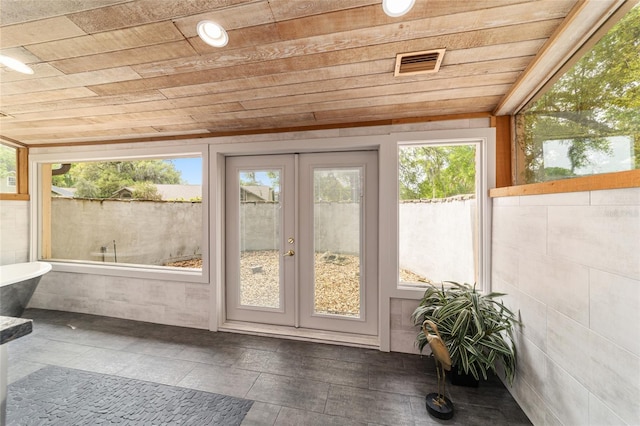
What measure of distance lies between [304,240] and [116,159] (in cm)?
258

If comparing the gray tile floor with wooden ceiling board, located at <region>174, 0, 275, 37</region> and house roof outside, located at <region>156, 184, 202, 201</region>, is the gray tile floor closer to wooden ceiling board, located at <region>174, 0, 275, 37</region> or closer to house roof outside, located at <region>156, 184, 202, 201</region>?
house roof outside, located at <region>156, 184, 202, 201</region>

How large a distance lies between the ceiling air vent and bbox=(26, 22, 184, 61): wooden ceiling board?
4.48ft

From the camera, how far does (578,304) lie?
44.8 inches

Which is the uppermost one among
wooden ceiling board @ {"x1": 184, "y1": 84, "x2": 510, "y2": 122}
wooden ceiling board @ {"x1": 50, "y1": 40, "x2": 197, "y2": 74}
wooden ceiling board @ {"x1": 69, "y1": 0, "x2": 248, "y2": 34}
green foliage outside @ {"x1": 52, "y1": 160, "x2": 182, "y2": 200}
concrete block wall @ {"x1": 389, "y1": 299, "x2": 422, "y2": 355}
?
wooden ceiling board @ {"x1": 69, "y1": 0, "x2": 248, "y2": 34}

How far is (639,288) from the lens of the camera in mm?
865

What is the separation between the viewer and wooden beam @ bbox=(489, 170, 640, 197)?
88 centimetres

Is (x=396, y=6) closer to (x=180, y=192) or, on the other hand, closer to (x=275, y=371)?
(x=275, y=371)

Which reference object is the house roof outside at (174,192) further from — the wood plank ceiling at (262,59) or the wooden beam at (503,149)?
the wooden beam at (503,149)

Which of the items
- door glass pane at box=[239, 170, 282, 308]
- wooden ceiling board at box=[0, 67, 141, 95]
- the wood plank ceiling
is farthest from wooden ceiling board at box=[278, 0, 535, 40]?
door glass pane at box=[239, 170, 282, 308]

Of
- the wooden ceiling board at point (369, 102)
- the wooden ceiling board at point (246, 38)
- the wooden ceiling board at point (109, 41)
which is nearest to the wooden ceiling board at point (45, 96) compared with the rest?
the wooden ceiling board at point (109, 41)

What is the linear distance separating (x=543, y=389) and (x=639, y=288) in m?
0.91

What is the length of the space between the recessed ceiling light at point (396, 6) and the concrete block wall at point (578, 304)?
121cm

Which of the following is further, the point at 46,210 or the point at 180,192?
the point at 46,210

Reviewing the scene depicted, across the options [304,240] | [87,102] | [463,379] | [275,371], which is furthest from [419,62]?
[87,102]
